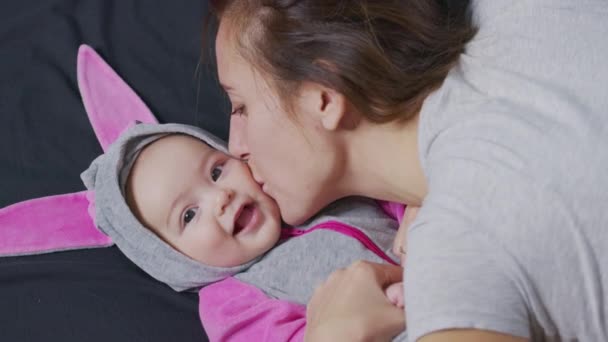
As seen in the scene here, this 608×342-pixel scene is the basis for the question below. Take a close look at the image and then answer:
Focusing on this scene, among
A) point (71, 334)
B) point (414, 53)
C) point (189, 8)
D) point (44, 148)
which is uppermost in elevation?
point (414, 53)

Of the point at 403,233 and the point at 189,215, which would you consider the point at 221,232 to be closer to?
the point at 189,215

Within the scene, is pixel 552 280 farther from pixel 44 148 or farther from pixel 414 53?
pixel 44 148

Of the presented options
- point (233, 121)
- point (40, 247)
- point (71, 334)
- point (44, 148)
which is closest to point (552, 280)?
point (233, 121)

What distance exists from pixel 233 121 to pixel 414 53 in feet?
1.15

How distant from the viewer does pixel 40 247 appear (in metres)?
1.49

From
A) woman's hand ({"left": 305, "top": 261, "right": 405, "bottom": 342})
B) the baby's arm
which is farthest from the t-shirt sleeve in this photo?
the baby's arm

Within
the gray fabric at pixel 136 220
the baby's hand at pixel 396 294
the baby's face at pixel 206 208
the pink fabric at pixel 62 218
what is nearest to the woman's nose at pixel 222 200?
the baby's face at pixel 206 208

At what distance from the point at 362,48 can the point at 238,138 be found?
339mm

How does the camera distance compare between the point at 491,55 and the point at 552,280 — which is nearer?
the point at 552,280

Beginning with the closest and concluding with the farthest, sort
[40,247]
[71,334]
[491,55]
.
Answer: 1. [491,55]
2. [71,334]
3. [40,247]

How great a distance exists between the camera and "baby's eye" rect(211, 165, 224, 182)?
1.42 m

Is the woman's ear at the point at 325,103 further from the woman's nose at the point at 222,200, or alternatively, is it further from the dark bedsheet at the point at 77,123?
the dark bedsheet at the point at 77,123

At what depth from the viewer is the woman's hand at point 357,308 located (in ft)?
3.45

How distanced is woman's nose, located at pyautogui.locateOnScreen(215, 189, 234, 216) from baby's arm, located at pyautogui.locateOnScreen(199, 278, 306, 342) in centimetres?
13
